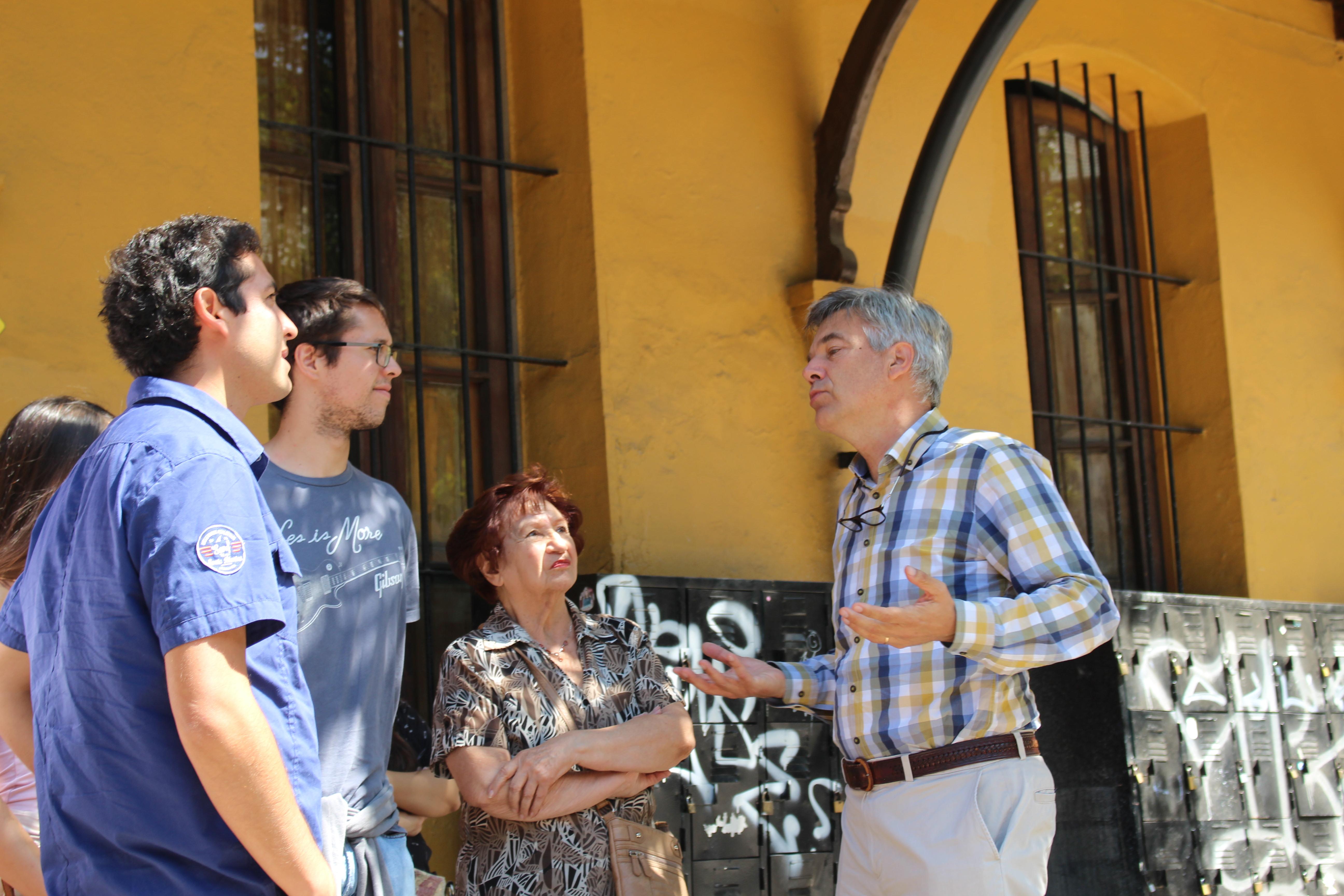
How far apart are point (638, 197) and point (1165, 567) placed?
3.11 metres

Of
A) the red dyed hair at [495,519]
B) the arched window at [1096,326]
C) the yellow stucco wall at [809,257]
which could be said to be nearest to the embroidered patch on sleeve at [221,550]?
the red dyed hair at [495,519]

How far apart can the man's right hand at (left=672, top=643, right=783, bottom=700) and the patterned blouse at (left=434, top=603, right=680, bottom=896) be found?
15.8 inches

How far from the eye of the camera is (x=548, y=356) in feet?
15.0

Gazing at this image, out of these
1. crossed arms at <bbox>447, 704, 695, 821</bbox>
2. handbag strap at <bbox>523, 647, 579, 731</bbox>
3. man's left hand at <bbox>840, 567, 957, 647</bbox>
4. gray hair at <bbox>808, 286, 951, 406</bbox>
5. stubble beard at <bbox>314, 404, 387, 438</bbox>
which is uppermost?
gray hair at <bbox>808, 286, 951, 406</bbox>

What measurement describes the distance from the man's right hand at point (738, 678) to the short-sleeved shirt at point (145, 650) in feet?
3.97

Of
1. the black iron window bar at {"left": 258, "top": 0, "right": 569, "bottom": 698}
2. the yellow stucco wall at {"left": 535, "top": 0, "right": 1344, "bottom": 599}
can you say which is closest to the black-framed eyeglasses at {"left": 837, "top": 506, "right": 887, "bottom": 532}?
the yellow stucco wall at {"left": 535, "top": 0, "right": 1344, "bottom": 599}

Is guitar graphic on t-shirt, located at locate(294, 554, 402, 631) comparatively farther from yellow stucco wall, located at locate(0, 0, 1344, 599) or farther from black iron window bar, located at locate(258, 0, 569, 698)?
black iron window bar, located at locate(258, 0, 569, 698)

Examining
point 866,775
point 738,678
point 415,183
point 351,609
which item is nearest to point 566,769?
point 738,678

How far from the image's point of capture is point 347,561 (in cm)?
288

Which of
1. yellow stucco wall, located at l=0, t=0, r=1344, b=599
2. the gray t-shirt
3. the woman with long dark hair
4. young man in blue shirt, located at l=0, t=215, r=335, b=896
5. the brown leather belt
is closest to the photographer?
young man in blue shirt, located at l=0, t=215, r=335, b=896

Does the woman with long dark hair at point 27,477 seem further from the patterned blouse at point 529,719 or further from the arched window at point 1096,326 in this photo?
the arched window at point 1096,326

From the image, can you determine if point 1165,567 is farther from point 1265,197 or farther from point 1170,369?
point 1265,197

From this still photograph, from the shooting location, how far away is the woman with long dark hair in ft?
8.09

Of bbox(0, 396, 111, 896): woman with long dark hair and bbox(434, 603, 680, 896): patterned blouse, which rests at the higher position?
bbox(0, 396, 111, 896): woman with long dark hair
